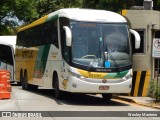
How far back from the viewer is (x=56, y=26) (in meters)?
19.1

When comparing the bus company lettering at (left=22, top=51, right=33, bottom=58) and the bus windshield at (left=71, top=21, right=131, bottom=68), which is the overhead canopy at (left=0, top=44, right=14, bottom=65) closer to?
the bus company lettering at (left=22, top=51, right=33, bottom=58)

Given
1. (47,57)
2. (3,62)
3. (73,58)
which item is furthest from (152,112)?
(3,62)

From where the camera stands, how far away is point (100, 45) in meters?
17.2

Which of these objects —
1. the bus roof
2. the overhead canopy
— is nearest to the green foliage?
the overhead canopy

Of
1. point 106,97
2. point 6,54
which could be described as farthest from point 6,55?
point 106,97

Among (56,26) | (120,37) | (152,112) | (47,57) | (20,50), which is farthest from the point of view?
(20,50)

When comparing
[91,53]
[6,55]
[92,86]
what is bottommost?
[92,86]

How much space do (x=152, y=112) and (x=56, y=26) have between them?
6095 mm

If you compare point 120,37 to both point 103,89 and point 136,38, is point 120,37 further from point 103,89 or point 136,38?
point 103,89

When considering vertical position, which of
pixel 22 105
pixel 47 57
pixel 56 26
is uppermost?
pixel 56 26

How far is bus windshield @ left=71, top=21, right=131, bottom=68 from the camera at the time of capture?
16969 millimetres

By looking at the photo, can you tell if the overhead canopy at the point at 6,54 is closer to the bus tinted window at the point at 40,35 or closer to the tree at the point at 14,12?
the bus tinted window at the point at 40,35

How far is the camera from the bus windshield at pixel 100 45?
1697 centimetres

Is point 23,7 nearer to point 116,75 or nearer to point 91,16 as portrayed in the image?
point 91,16
